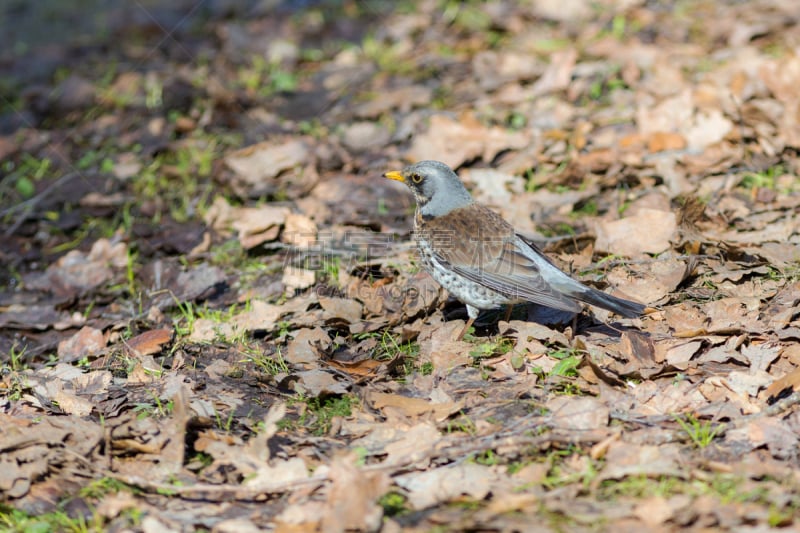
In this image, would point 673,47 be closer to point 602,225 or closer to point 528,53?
point 528,53

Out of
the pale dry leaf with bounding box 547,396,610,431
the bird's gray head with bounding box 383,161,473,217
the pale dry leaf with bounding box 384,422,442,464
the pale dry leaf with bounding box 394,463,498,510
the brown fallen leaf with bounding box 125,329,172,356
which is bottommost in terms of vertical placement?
the brown fallen leaf with bounding box 125,329,172,356

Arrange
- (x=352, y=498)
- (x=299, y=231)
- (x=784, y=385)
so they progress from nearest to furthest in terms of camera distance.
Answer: (x=352, y=498) < (x=784, y=385) < (x=299, y=231)

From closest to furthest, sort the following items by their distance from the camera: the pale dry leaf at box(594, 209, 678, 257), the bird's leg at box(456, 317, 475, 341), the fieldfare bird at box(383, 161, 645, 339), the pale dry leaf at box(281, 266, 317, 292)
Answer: the fieldfare bird at box(383, 161, 645, 339) < the bird's leg at box(456, 317, 475, 341) < the pale dry leaf at box(594, 209, 678, 257) < the pale dry leaf at box(281, 266, 317, 292)

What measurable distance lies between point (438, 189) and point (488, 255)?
2.75 feet

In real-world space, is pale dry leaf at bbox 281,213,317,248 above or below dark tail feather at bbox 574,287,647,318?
below

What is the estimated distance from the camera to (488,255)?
573cm

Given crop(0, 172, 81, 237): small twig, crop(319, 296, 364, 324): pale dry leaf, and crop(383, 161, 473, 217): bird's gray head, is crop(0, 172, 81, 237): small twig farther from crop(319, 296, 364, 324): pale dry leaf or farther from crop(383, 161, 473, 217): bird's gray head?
crop(383, 161, 473, 217): bird's gray head

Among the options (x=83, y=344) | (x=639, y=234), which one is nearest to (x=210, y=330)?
(x=83, y=344)

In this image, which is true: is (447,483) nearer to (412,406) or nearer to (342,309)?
(412,406)

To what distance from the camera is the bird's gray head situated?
628 cm

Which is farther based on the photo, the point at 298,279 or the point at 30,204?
the point at 30,204

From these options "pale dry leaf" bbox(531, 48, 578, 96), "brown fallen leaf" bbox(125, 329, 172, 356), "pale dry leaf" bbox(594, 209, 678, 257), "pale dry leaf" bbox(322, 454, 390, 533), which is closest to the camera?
"pale dry leaf" bbox(322, 454, 390, 533)

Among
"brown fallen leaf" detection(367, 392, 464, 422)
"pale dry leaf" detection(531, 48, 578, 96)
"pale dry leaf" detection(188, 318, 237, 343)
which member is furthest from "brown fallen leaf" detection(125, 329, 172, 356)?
"pale dry leaf" detection(531, 48, 578, 96)

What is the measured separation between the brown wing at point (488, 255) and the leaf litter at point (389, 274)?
11.6 inches
